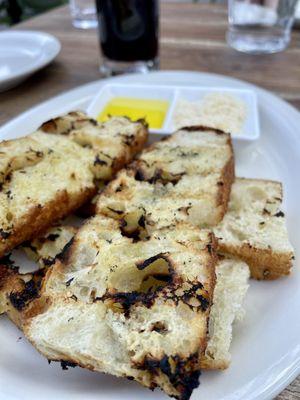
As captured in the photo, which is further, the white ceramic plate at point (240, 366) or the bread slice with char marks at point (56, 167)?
the bread slice with char marks at point (56, 167)

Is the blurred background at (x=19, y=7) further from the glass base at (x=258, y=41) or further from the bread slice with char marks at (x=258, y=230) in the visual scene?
the bread slice with char marks at (x=258, y=230)

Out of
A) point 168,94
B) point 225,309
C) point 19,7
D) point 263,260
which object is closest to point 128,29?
point 168,94

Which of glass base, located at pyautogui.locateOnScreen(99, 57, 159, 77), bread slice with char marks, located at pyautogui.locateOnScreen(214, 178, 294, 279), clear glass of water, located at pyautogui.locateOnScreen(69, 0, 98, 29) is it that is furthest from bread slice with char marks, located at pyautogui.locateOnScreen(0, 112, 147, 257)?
clear glass of water, located at pyautogui.locateOnScreen(69, 0, 98, 29)

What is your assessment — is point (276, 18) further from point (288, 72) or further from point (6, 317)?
point (6, 317)

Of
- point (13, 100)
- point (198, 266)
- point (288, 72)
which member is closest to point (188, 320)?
point (198, 266)

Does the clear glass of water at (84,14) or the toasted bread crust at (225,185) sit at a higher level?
the clear glass of water at (84,14)

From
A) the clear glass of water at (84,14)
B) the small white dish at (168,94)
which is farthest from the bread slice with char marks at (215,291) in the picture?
the clear glass of water at (84,14)
